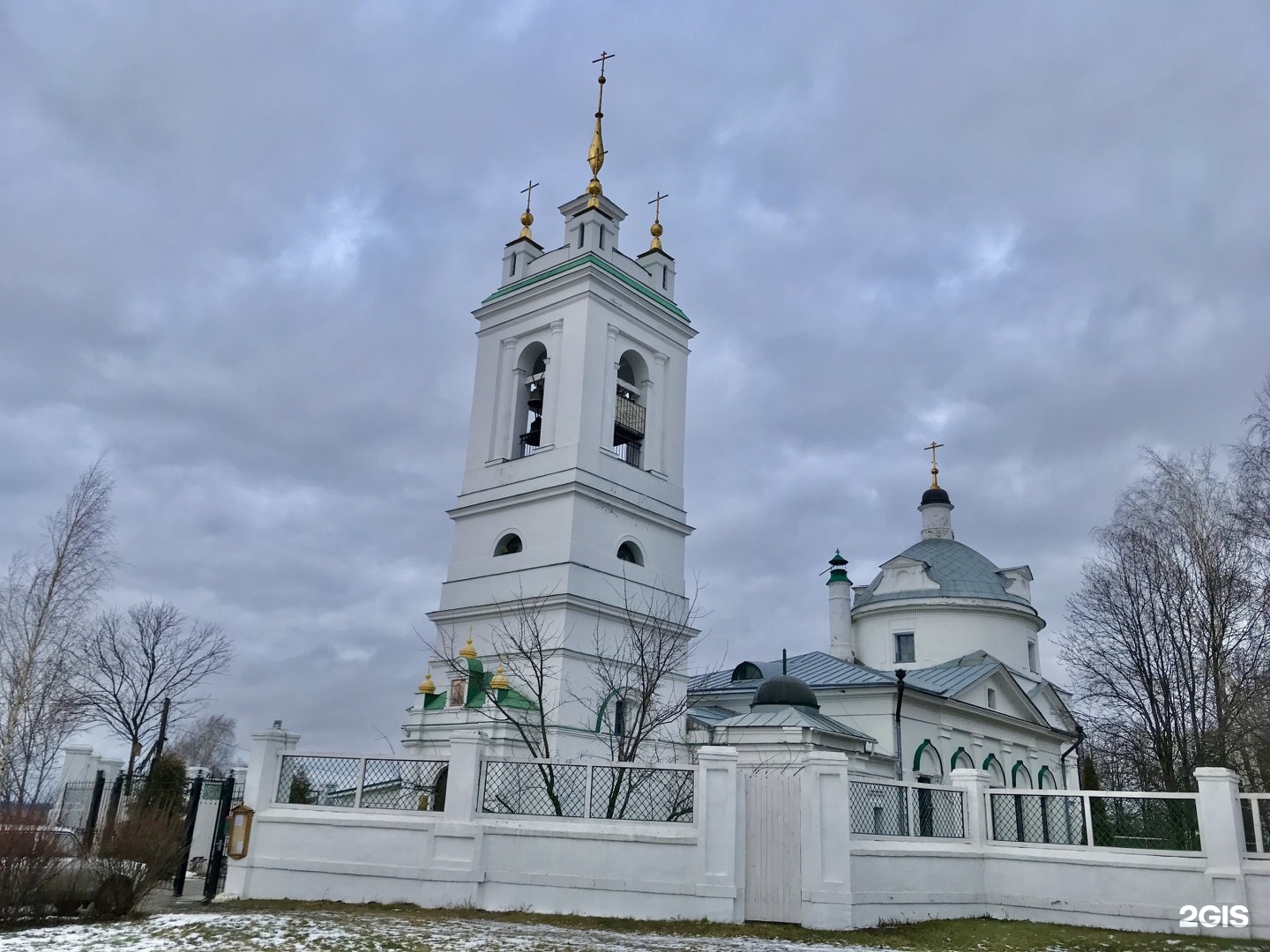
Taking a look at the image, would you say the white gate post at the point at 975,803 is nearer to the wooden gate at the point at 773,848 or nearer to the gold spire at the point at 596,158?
the wooden gate at the point at 773,848

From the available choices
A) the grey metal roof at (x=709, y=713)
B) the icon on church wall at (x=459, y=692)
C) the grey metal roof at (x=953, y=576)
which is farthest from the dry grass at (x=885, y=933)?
the grey metal roof at (x=953, y=576)

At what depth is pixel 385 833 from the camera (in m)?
12.6

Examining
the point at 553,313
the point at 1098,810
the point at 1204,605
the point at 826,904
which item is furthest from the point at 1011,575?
the point at 826,904

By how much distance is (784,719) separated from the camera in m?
21.1

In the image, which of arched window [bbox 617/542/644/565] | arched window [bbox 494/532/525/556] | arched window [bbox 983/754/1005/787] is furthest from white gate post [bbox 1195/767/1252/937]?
arched window [bbox 983/754/1005/787]

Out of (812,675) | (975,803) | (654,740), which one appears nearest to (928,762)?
(812,675)

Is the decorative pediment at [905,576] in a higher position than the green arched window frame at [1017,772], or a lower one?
higher

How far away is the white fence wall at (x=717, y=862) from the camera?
11477 millimetres

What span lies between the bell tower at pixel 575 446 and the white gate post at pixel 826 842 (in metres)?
10.6

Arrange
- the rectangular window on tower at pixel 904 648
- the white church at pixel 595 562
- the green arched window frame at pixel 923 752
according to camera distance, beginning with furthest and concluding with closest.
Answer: the rectangular window on tower at pixel 904 648
the green arched window frame at pixel 923 752
the white church at pixel 595 562

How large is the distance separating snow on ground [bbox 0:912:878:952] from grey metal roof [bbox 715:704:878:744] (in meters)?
10.5

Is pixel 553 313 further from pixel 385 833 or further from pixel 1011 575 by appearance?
pixel 1011 575

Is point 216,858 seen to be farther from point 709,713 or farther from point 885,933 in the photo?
point 709,713

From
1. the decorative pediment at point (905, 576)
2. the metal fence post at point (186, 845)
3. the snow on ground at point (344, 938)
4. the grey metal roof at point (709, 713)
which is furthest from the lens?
the decorative pediment at point (905, 576)
